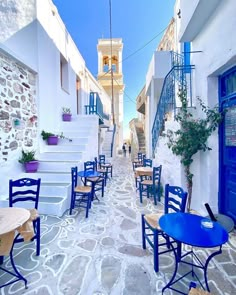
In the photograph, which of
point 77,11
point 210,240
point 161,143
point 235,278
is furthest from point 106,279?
point 77,11

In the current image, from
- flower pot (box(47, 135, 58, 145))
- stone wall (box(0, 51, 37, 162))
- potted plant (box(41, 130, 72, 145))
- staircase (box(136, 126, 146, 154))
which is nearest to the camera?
stone wall (box(0, 51, 37, 162))

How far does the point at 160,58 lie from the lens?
7.32 m

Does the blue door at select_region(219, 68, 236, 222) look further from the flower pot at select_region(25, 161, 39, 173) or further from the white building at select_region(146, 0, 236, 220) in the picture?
the flower pot at select_region(25, 161, 39, 173)

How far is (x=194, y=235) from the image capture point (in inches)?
75.8

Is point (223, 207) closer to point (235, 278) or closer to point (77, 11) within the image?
point (235, 278)

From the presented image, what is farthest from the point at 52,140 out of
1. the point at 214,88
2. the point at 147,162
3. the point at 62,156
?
the point at 214,88

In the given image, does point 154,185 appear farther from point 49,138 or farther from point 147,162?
point 49,138

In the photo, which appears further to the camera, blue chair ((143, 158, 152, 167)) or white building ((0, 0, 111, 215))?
blue chair ((143, 158, 152, 167))

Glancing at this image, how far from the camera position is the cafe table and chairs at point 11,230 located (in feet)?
6.66

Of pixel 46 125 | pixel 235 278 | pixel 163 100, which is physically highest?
pixel 163 100

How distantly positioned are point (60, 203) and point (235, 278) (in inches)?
132

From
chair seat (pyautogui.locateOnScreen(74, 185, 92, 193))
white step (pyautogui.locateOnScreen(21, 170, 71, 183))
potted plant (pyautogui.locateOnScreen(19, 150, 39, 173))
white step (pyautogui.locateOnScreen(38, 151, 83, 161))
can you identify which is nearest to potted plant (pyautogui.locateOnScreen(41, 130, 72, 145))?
white step (pyautogui.locateOnScreen(38, 151, 83, 161))

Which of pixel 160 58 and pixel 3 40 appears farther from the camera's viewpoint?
pixel 160 58

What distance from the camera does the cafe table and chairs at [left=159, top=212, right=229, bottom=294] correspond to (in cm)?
182
